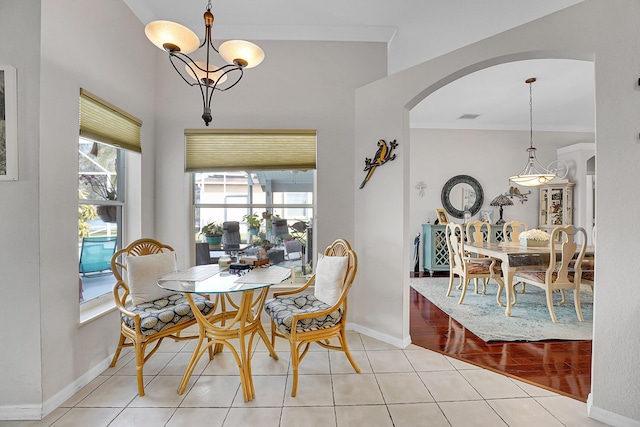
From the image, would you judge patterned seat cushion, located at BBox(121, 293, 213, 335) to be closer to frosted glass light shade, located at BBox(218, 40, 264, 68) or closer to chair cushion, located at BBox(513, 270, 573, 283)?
frosted glass light shade, located at BBox(218, 40, 264, 68)

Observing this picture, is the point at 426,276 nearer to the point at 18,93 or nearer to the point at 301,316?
the point at 301,316

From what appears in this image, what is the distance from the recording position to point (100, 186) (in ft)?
8.48

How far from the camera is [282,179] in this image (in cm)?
330

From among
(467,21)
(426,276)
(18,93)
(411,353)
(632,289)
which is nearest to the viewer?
(632,289)

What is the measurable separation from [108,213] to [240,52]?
196cm

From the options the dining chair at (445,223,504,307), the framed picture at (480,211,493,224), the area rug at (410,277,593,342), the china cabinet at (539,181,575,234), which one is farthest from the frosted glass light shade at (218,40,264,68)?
the china cabinet at (539,181,575,234)

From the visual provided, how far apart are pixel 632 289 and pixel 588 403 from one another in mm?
776

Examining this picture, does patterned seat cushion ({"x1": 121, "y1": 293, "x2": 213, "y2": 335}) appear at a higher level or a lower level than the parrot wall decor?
lower

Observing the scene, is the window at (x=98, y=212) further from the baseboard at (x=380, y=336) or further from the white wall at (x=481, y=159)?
the white wall at (x=481, y=159)

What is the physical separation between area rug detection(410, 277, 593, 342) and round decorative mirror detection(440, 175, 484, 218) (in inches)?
75.6

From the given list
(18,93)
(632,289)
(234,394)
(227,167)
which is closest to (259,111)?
(227,167)

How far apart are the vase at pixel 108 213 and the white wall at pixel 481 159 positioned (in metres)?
5.04

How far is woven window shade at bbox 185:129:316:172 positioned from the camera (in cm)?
313

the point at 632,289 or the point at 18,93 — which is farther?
the point at 18,93
